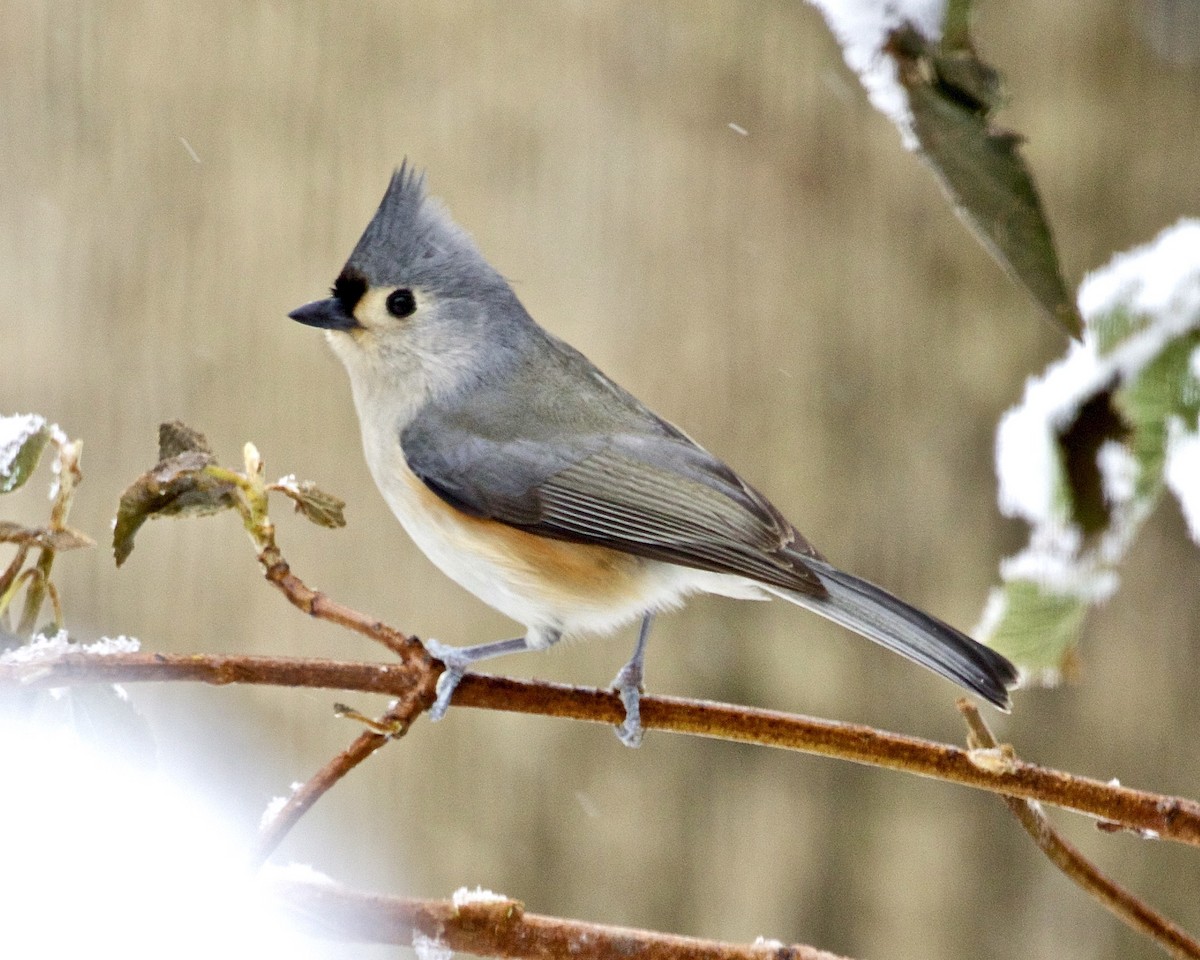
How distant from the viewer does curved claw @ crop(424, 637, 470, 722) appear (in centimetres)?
76

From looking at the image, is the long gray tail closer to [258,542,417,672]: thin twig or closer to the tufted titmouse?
the tufted titmouse

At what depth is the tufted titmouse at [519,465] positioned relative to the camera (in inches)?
42.1

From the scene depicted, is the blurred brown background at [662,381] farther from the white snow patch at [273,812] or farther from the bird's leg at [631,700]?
the white snow patch at [273,812]

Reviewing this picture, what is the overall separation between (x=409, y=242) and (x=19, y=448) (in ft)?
1.44

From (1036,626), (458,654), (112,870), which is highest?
(1036,626)

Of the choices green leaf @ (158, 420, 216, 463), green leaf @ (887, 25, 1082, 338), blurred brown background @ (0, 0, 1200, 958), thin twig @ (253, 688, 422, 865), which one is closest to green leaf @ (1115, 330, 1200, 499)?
green leaf @ (887, 25, 1082, 338)

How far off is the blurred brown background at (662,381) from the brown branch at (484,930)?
4.05 feet

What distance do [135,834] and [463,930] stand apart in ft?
0.72

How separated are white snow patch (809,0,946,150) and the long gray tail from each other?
0.44 m

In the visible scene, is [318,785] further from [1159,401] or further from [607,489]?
[607,489]

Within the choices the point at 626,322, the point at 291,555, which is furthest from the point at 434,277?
the point at 291,555

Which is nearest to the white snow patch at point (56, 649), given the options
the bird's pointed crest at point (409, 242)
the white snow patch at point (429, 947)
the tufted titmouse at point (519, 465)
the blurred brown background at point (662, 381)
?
the white snow patch at point (429, 947)

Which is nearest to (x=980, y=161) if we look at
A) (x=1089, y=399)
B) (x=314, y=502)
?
(x=1089, y=399)

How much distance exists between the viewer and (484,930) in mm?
663
